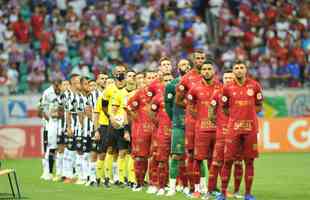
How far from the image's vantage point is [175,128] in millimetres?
18312

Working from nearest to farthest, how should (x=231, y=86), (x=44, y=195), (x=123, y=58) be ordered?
(x=231, y=86)
(x=44, y=195)
(x=123, y=58)

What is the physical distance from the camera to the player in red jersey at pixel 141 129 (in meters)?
19.6

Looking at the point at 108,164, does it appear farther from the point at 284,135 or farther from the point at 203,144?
the point at 284,135

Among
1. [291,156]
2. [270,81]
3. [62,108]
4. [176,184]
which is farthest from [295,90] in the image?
[176,184]

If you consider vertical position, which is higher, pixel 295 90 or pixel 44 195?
pixel 295 90

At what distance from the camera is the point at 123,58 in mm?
35031

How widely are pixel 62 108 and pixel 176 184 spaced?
4.64m

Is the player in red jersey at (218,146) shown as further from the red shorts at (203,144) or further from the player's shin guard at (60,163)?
the player's shin guard at (60,163)

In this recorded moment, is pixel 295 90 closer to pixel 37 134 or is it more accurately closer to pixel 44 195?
pixel 37 134

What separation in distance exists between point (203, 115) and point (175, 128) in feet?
3.09

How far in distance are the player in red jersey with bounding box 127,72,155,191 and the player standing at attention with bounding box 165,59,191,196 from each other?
1273 mm

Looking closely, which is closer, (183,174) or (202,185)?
(202,185)

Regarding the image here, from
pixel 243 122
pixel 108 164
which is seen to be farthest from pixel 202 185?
pixel 108 164

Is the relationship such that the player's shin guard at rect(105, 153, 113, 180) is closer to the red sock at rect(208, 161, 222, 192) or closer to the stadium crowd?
the red sock at rect(208, 161, 222, 192)
